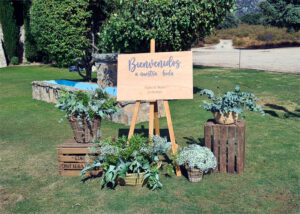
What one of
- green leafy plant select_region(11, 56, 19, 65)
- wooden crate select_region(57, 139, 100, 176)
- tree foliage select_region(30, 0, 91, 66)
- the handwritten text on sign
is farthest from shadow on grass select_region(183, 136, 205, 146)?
green leafy plant select_region(11, 56, 19, 65)

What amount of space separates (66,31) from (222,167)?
8.86 metres

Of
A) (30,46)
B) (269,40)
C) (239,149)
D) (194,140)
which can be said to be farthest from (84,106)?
(269,40)

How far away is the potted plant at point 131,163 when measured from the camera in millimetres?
4621

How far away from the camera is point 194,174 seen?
15.9 feet

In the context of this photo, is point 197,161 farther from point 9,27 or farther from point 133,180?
point 9,27

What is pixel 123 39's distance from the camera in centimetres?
1012

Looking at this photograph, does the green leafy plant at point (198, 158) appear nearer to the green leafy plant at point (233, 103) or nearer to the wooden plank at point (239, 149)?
the wooden plank at point (239, 149)

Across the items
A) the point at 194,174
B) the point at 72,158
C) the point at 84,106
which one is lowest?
the point at 194,174

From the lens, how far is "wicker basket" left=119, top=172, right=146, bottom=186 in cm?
470

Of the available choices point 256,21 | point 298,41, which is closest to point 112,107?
point 298,41

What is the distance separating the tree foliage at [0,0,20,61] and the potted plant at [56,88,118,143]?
79.8 ft

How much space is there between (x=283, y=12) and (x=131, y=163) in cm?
3641

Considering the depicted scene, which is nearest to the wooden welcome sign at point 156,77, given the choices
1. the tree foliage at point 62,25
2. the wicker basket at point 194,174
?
the wicker basket at point 194,174

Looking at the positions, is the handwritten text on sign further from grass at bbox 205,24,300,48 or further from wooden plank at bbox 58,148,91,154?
grass at bbox 205,24,300,48
